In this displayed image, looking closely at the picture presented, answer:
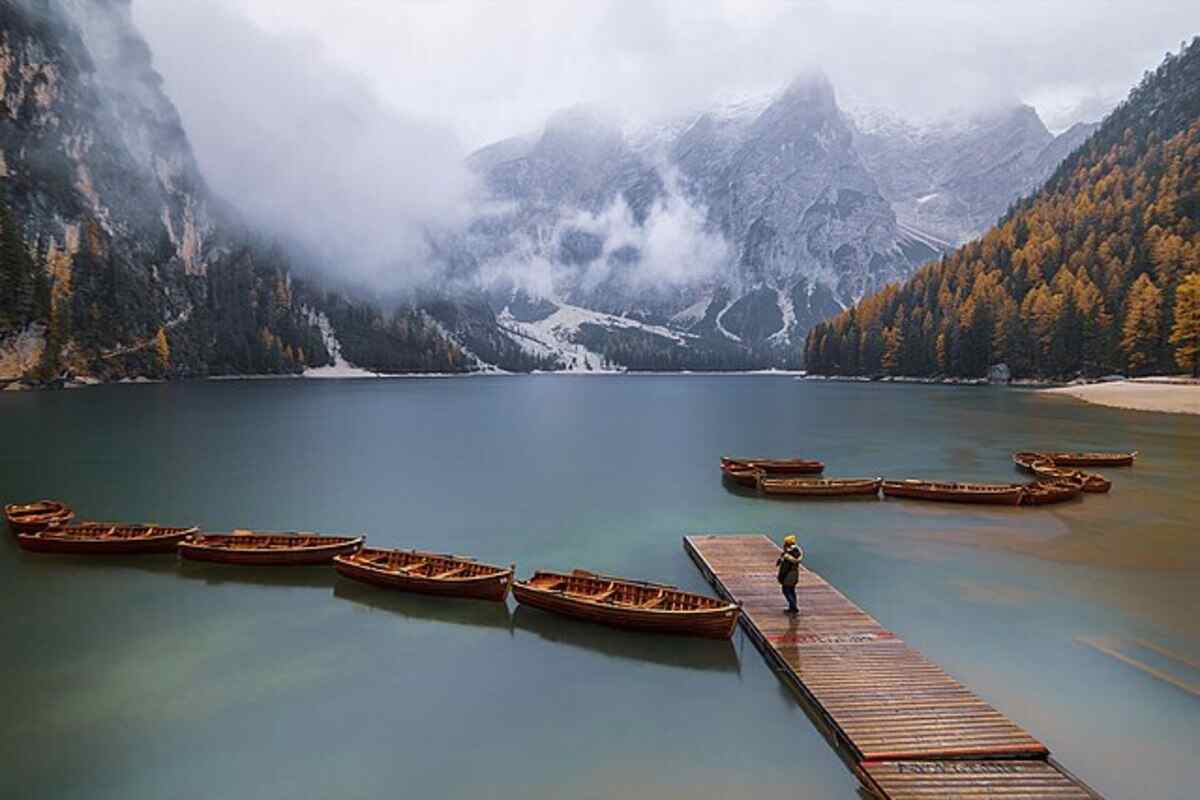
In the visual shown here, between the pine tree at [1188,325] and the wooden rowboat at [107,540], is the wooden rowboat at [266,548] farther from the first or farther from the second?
the pine tree at [1188,325]

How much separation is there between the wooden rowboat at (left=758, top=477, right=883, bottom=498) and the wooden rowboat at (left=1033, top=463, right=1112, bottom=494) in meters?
16.2

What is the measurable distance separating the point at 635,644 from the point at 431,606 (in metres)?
10.7

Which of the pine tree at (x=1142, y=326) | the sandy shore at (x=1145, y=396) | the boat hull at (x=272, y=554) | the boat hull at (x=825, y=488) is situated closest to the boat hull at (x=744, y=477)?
the boat hull at (x=825, y=488)

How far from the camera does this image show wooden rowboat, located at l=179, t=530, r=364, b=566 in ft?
122

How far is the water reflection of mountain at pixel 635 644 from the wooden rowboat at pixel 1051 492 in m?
39.0

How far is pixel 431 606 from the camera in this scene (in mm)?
32000

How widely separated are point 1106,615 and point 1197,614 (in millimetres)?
3839

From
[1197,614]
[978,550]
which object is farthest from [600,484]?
[1197,614]

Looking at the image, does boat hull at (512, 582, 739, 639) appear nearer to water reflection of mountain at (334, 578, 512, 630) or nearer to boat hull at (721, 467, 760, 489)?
water reflection of mountain at (334, 578, 512, 630)

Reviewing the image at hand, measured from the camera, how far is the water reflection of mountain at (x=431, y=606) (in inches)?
1193

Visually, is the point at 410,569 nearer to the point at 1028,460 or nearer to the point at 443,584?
the point at 443,584

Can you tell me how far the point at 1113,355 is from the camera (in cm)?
15962

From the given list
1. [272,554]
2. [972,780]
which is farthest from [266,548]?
[972,780]

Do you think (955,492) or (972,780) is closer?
(972,780)
